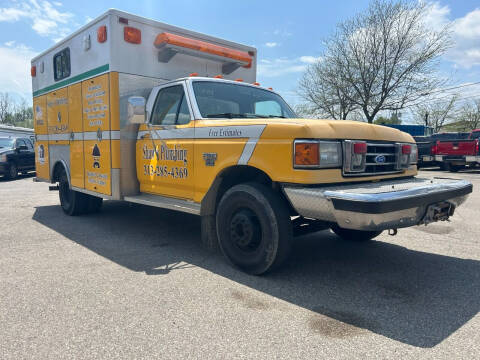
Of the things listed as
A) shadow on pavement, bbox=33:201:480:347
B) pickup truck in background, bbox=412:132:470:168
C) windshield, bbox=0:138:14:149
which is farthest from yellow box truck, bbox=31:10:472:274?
pickup truck in background, bbox=412:132:470:168

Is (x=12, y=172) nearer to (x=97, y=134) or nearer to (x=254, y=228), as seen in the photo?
(x=97, y=134)

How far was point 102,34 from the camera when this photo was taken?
525 centimetres

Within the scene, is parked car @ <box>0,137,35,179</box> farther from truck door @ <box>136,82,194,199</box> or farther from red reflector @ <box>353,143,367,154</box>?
red reflector @ <box>353,143,367,154</box>

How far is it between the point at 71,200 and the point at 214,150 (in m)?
4.09

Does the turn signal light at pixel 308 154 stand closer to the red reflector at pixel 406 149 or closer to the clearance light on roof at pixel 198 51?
the red reflector at pixel 406 149

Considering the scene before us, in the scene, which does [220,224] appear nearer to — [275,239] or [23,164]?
[275,239]

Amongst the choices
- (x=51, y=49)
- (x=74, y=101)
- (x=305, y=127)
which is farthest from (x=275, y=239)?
(x=51, y=49)

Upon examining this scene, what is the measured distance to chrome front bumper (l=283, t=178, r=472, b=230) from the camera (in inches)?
114

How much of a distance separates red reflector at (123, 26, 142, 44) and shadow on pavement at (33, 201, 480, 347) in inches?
111

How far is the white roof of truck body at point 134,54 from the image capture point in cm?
516

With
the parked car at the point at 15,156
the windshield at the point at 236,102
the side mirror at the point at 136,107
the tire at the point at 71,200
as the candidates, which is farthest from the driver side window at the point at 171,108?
the parked car at the point at 15,156

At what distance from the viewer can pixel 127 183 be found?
5.35m

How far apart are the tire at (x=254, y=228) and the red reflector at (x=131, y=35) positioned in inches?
113

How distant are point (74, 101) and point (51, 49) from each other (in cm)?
146
